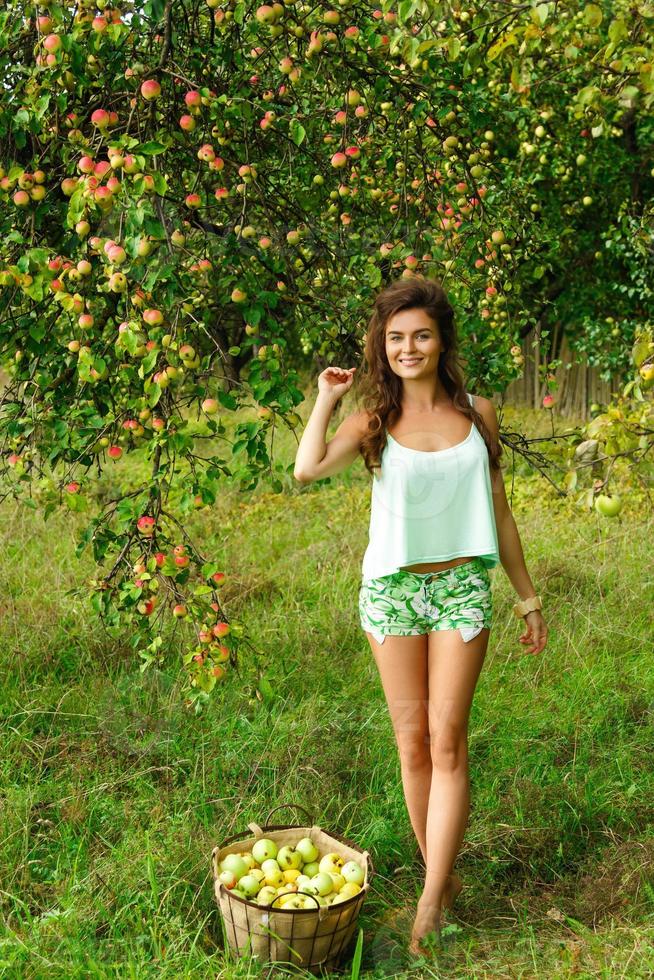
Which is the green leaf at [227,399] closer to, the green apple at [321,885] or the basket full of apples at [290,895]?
the basket full of apples at [290,895]

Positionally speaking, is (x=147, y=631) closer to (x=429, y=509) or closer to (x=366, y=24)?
(x=429, y=509)

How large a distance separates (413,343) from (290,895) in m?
1.46

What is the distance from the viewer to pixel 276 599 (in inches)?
187

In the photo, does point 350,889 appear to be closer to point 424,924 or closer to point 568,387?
point 424,924

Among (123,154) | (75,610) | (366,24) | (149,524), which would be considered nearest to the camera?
(123,154)

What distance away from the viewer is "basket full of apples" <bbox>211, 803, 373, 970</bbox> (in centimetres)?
233

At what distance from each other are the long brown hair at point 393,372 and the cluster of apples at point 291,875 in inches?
41.3

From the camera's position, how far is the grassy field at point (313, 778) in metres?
2.47

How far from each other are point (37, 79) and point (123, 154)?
0.59 m

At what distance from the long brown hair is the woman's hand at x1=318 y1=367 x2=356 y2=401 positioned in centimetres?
12

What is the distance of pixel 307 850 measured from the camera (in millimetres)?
2625

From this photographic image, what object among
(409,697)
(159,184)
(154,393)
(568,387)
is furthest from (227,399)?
(568,387)

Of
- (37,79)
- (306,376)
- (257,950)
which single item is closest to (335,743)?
(257,950)

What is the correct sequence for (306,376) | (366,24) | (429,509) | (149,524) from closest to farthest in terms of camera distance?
1. (429,509)
2. (149,524)
3. (366,24)
4. (306,376)
